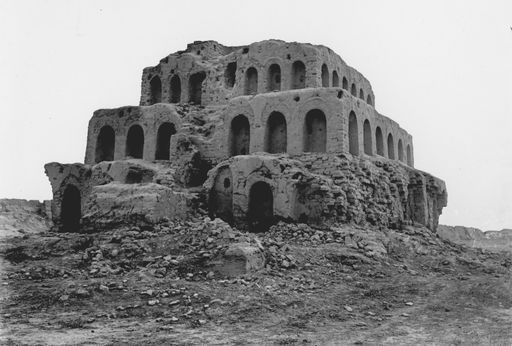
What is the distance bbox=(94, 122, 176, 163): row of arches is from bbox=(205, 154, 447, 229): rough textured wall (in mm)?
6162

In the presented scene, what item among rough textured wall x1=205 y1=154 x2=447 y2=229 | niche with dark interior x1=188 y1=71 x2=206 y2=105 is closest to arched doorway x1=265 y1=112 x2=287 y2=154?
rough textured wall x1=205 y1=154 x2=447 y2=229

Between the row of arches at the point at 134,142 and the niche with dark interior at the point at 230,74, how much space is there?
14.3 ft

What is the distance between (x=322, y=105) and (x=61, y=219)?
15277 mm

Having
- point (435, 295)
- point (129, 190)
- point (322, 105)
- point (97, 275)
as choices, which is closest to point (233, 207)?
point (129, 190)

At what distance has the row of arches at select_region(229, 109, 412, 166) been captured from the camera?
2198 centimetres

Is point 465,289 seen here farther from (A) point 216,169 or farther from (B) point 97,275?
(A) point 216,169

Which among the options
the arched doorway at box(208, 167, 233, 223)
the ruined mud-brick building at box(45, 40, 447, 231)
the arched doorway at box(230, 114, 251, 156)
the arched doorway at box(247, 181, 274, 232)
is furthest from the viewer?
the arched doorway at box(230, 114, 251, 156)

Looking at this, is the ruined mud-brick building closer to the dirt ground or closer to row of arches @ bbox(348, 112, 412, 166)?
row of arches @ bbox(348, 112, 412, 166)

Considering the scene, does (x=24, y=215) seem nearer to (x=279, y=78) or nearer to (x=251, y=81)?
(x=251, y=81)

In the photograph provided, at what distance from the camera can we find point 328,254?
51.0 ft

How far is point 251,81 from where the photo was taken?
27.7 metres

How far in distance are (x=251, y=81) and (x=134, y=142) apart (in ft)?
23.8

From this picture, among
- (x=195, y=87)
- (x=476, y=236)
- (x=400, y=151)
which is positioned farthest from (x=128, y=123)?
(x=476, y=236)

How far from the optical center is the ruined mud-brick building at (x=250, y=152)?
19359 mm
